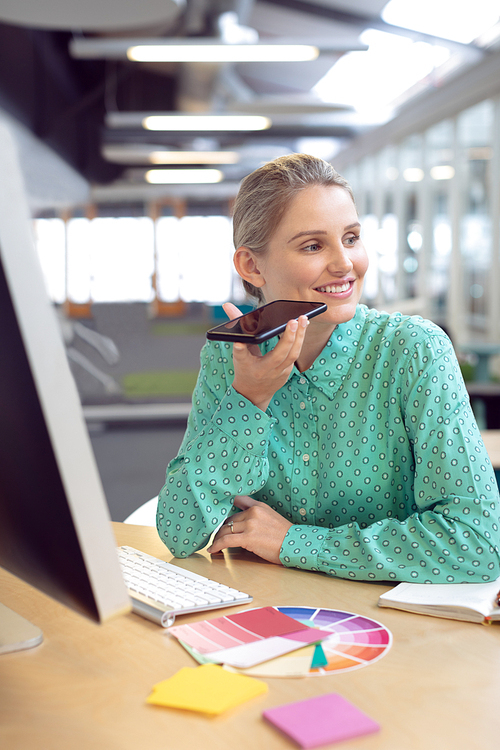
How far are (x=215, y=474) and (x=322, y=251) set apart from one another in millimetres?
489

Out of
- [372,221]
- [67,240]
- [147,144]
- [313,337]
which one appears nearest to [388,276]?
[372,221]

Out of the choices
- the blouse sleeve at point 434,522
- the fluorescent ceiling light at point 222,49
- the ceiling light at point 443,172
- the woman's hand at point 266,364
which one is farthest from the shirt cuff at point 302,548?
the ceiling light at point 443,172

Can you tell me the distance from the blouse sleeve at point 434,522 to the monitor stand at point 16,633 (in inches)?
17.9

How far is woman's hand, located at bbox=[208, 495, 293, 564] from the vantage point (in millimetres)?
1330

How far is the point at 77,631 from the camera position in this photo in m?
1.04

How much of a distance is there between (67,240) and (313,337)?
1739 cm

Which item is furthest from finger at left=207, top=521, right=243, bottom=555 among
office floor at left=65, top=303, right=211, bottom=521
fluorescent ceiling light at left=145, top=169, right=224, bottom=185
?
fluorescent ceiling light at left=145, top=169, right=224, bottom=185

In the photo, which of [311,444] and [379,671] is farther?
[311,444]

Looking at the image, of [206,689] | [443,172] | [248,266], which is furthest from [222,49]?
[206,689]

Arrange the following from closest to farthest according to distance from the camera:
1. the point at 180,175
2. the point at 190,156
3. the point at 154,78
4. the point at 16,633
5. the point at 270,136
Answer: the point at 16,633 → the point at 270,136 → the point at 190,156 → the point at 180,175 → the point at 154,78

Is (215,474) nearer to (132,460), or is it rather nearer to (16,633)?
(16,633)

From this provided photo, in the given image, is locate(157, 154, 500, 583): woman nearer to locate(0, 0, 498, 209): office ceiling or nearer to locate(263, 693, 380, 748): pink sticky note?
locate(263, 693, 380, 748): pink sticky note

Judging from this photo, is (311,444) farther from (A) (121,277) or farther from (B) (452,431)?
(A) (121,277)

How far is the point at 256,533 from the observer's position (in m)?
1.35
